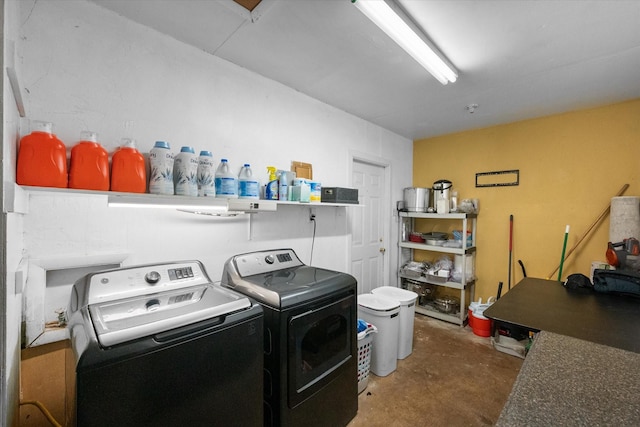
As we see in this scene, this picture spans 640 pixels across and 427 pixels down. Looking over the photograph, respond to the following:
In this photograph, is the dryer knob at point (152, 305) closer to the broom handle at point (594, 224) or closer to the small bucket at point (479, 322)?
the small bucket at point (479, 322)

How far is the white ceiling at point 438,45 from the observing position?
146cm

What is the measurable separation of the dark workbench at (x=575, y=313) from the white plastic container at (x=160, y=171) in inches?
72.5

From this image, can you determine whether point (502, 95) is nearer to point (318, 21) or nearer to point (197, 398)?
point (318, 21)

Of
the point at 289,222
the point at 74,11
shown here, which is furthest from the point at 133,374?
the point at 74,11

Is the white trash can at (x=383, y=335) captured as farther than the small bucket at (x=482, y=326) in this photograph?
No

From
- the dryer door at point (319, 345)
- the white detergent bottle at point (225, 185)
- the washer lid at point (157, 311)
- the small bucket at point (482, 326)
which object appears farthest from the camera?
the small bucket at point (482, 326)

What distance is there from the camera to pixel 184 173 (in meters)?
1.52

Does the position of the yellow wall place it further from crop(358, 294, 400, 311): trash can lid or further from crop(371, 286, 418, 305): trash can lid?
crop(358, 294, 400, 311): trash can lid

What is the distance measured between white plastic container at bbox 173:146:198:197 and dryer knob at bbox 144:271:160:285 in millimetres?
456

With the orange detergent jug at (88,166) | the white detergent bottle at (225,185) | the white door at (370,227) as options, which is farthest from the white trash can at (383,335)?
the orange detergent jug at (88,166)

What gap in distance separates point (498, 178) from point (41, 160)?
4172 millimetres

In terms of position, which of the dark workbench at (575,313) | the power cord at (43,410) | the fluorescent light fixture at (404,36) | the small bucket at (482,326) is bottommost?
the small bucket at (482,326)

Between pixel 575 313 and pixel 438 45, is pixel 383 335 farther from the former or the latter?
pixel 438 45

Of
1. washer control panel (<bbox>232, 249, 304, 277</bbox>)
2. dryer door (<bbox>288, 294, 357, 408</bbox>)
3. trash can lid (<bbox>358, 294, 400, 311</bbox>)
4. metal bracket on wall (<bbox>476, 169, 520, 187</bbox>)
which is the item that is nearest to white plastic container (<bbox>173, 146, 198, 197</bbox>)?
washer control panel (<bbox>232, 249, 304, 277</bbox>)
